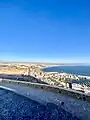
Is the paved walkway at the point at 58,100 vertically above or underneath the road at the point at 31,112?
above

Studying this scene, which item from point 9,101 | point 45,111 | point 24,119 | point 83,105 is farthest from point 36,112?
point 9,101

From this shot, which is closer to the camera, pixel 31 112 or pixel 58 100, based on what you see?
pixel 31 112

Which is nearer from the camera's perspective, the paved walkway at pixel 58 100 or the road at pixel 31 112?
the road at pixel 31 112

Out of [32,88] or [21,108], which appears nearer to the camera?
[21,108]

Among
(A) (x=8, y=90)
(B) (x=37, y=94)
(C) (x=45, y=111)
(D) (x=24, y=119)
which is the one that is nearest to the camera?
(D) (x=24, y=119)

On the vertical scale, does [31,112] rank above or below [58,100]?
below

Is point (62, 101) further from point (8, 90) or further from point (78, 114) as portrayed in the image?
point (8, 90)

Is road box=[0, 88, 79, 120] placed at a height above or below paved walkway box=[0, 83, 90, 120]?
below

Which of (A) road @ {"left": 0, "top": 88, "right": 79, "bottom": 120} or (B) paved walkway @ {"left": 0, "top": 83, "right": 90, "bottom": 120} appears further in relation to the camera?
(B) paved walkway @ {"left": 0, "top": 83, "right": 90, "bottom": 120}
